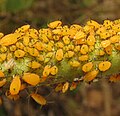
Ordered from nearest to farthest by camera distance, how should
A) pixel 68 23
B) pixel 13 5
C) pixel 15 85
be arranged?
pixel 15 85
pixel 13 5
pixel 68 23

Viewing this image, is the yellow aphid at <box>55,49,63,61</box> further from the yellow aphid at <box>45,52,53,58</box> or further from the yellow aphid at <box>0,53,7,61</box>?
the yellow aphid at <box>0,53,7,61</box>

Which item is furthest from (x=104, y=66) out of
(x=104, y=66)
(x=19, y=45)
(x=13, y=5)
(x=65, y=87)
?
(x=13, y=5)

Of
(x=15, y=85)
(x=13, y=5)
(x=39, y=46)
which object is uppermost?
(x=13, y=5)

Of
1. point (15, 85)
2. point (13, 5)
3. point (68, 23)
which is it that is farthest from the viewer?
point (68, 23)

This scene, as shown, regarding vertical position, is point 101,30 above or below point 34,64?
above

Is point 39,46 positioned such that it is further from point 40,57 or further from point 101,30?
point 101,30

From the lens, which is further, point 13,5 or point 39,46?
point 13,5
